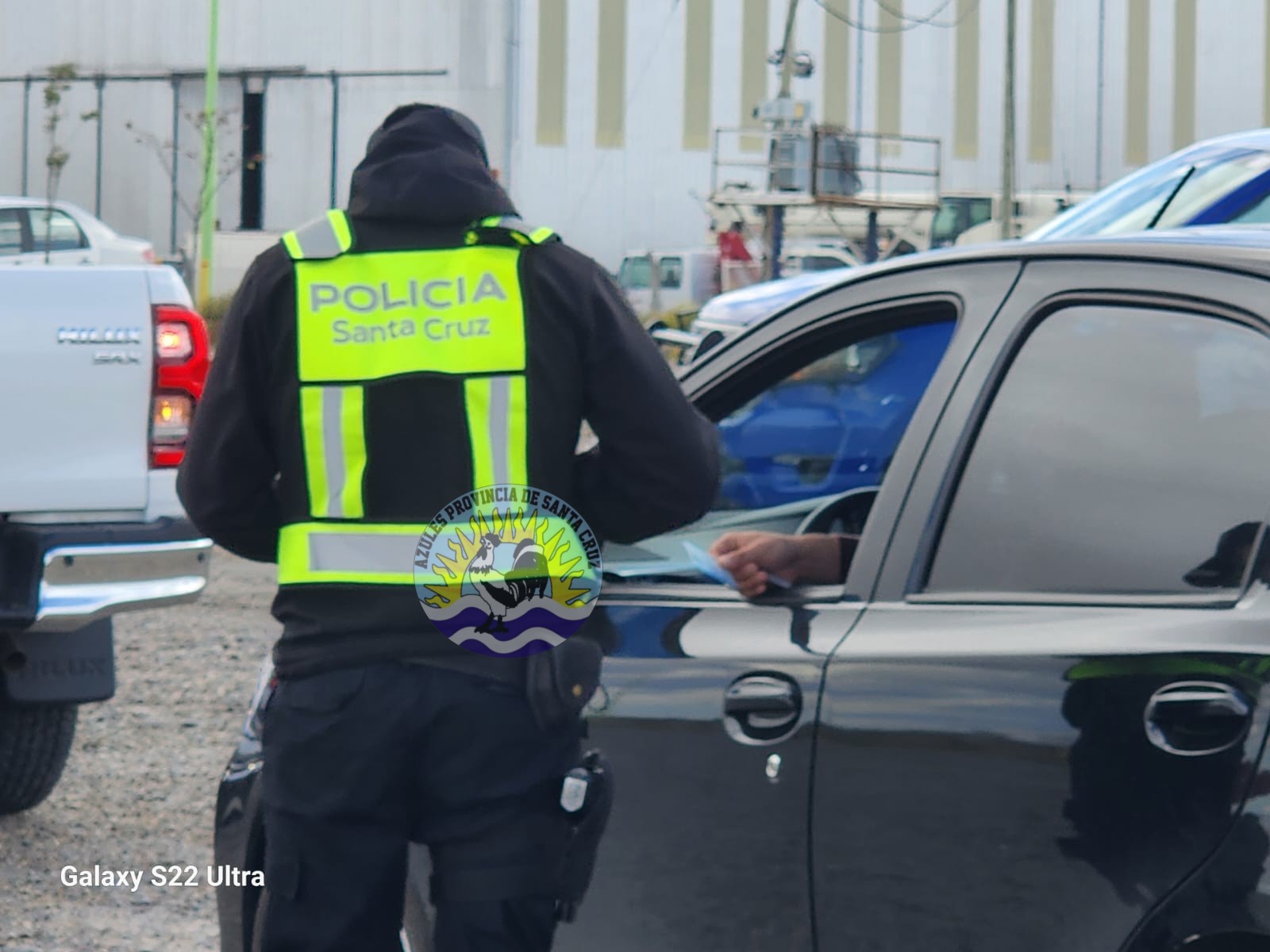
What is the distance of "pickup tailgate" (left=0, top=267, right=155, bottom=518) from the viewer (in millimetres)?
4922

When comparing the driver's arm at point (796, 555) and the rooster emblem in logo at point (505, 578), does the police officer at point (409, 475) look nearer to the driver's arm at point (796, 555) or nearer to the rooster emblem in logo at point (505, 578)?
the rooster emblem in logo at point (505, 578)

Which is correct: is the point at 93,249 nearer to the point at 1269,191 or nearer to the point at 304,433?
the point at 1269,191

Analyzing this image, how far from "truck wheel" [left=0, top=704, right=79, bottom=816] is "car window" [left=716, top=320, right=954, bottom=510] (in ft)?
8.01

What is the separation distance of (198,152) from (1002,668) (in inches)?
1518

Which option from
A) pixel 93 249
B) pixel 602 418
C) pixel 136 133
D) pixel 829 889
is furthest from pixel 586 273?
pixel 136 133

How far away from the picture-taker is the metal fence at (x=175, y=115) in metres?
39.7

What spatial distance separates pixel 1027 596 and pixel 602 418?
58 cm

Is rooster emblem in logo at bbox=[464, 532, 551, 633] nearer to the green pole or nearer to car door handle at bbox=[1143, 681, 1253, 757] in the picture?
car door handle at bbox=[1143, 681, 1253, 757]

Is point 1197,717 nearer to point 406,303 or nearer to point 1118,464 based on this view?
point 1118,464

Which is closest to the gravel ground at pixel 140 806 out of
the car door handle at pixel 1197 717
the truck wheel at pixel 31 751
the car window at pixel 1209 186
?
the truck wheel at pixel 31 751

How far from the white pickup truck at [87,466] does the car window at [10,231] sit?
14910mm

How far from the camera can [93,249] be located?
20312 mm

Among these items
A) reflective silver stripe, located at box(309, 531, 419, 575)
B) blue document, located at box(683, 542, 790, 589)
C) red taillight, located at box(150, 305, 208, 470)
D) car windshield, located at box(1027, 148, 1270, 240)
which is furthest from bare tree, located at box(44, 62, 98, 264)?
reflective silver stripe, located at box(309, 531, 419, 575)

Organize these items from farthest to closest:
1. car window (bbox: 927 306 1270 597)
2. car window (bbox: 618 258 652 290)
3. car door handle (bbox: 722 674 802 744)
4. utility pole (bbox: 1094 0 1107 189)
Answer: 1. utility pole (bbox: 1094 0 1107 189)
2. car window (bbox: 618 258 652 290)
3. car door handle (bbox: 722 674 802 744)
4. car window (bbox: 927 306 1270 597)
